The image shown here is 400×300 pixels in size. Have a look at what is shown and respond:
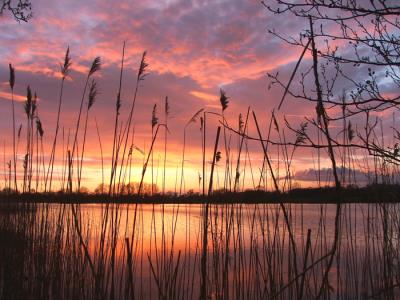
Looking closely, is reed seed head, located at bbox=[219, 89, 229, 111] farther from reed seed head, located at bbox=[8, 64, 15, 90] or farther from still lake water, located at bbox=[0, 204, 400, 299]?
reed seed head, located at bbox=[8, 64, 15, 90]

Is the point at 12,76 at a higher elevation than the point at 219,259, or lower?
higher

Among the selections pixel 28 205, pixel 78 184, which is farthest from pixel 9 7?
pixel 78 184

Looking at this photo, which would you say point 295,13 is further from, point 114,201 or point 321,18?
point 114,201

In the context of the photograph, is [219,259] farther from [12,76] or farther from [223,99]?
[12,76]

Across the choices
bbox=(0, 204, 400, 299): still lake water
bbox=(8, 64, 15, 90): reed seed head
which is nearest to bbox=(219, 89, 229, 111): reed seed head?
bbox=(0, 204, 400, 299): still lake water

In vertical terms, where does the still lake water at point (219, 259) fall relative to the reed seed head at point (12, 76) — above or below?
below

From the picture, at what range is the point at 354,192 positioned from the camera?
4.16m

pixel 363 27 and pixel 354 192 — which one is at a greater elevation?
pixel 363 27

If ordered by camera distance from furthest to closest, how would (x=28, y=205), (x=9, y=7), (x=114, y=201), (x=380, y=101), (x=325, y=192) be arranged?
(x=9, y=7)
(x=325, y=192)
(x=28, y=205)
(x=114, y=201)
(x=380, y=101)

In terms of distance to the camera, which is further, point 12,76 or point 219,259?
point 219,259

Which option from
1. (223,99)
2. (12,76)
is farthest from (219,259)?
(12,76)

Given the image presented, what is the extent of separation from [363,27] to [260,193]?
1.81 m

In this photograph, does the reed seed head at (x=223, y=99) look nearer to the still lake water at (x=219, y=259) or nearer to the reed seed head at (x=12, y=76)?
the still lake water at (x=219, y=259)

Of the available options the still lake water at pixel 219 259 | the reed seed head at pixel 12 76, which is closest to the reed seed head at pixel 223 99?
the still lake water at pixel 219 259
